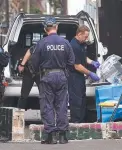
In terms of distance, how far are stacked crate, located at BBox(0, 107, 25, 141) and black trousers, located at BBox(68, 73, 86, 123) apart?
48.8 inches

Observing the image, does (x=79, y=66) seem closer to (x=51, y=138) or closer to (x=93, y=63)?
(x=93, y=63)

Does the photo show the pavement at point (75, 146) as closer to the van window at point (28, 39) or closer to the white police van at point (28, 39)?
the white police van at point (28, 39)

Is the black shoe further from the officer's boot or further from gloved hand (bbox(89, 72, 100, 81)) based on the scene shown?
gloved hand (bbox(89, 72, 100, 81))

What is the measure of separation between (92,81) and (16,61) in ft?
6.02

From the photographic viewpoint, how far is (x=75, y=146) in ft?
25.8

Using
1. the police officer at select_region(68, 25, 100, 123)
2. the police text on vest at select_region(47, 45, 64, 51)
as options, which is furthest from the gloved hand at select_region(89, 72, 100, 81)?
the police text on vest at select_region(47, 45, 64, 51)

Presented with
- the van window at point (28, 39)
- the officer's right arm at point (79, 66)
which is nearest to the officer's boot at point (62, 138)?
the officer's right arm at point (79, 66)

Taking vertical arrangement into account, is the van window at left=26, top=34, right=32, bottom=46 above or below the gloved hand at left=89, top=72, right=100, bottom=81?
above

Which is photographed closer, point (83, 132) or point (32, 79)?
point (83, 132)

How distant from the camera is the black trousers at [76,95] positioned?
9.39 m

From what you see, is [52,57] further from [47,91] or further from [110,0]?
[110,0]

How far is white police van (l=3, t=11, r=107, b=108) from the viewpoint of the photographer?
1027cm

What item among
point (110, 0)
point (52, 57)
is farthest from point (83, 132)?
point (110, 0)

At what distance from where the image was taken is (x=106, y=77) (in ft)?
34.1
